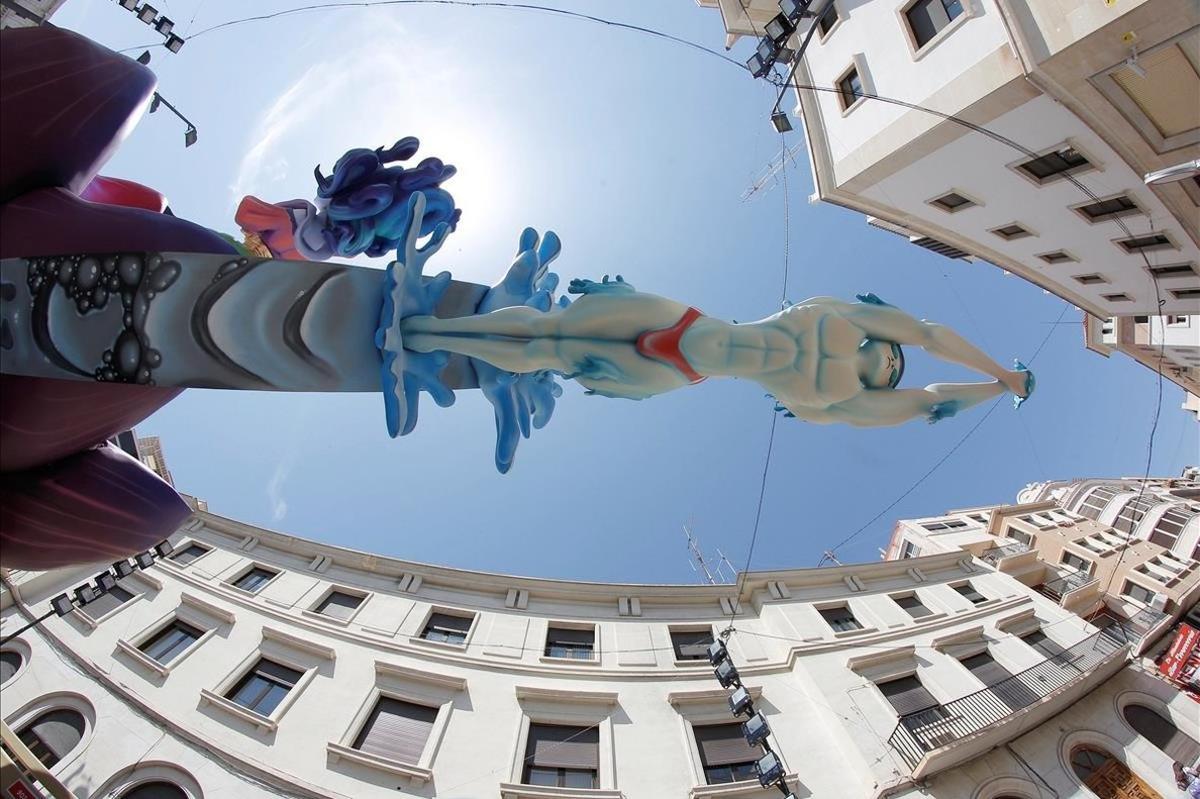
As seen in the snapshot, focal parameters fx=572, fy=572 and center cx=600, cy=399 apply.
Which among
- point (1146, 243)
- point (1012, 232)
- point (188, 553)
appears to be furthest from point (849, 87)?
point (188, 553)

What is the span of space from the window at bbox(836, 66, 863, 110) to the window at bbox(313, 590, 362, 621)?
53.9 feet

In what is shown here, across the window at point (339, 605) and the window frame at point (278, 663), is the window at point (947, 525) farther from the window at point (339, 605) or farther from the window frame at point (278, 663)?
the window frame at point (278, 663)

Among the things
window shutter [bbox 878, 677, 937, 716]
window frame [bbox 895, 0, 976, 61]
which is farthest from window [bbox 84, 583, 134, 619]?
window frame [bbox 895, 0, 976, 61]

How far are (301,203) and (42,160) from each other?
78.7 inches

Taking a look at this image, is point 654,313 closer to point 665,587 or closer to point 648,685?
point 648,685

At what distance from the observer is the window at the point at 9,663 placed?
8.95 meters

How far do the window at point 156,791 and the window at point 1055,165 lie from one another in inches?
717

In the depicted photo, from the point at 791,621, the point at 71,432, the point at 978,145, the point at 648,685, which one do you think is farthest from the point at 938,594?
the point at 71,432

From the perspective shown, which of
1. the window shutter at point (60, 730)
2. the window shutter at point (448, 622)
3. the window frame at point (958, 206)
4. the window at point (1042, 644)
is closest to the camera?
the window shutter at point (60, 730)

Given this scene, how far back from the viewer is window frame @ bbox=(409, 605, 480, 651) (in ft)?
39.7

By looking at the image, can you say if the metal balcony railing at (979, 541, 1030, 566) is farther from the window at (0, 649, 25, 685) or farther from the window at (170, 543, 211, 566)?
the window at (0, 649, 25, 685)

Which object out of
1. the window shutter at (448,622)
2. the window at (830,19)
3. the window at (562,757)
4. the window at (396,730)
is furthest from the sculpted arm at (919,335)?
the window at (830,19)

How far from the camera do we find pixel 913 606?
1623cm

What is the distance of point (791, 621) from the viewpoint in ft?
47.7
